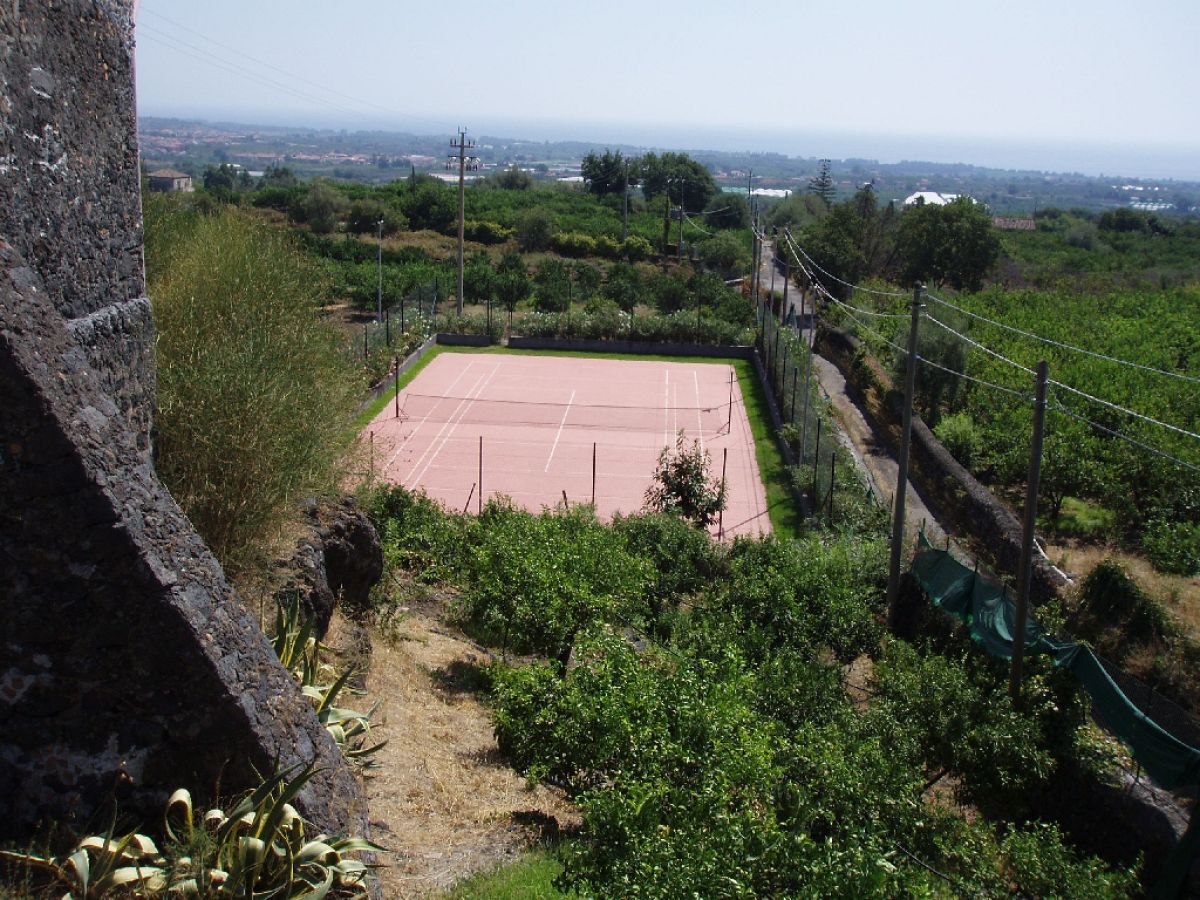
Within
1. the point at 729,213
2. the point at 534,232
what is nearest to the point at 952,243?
the point at 534,232

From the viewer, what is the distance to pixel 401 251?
7281 centimetres

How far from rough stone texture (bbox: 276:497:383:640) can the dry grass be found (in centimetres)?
1185

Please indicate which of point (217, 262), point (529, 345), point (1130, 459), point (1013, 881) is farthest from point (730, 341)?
point (1013, 881)

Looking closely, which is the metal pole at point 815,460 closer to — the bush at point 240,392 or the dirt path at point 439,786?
the bush at point 240,392

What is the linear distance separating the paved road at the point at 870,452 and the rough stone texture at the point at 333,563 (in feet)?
31.9

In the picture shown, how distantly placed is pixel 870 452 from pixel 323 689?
24.9 m

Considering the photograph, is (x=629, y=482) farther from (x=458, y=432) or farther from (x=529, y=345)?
(x=529, y=345)

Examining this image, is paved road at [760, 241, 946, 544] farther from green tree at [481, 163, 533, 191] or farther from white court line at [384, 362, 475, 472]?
green tree at [481, 163, 533, 191]

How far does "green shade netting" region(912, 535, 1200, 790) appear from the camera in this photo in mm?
11688

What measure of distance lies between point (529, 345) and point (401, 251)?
28.1 meters

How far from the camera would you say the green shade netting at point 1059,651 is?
1169cm

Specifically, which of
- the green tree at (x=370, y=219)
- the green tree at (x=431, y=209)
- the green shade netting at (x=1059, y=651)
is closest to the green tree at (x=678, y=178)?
the green tree at (x=431, y=209)

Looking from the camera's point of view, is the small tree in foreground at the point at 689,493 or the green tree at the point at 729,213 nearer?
the small tree in foreground at the point at 689,493

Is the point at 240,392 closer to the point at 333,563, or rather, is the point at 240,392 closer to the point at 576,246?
the point at 333,563
